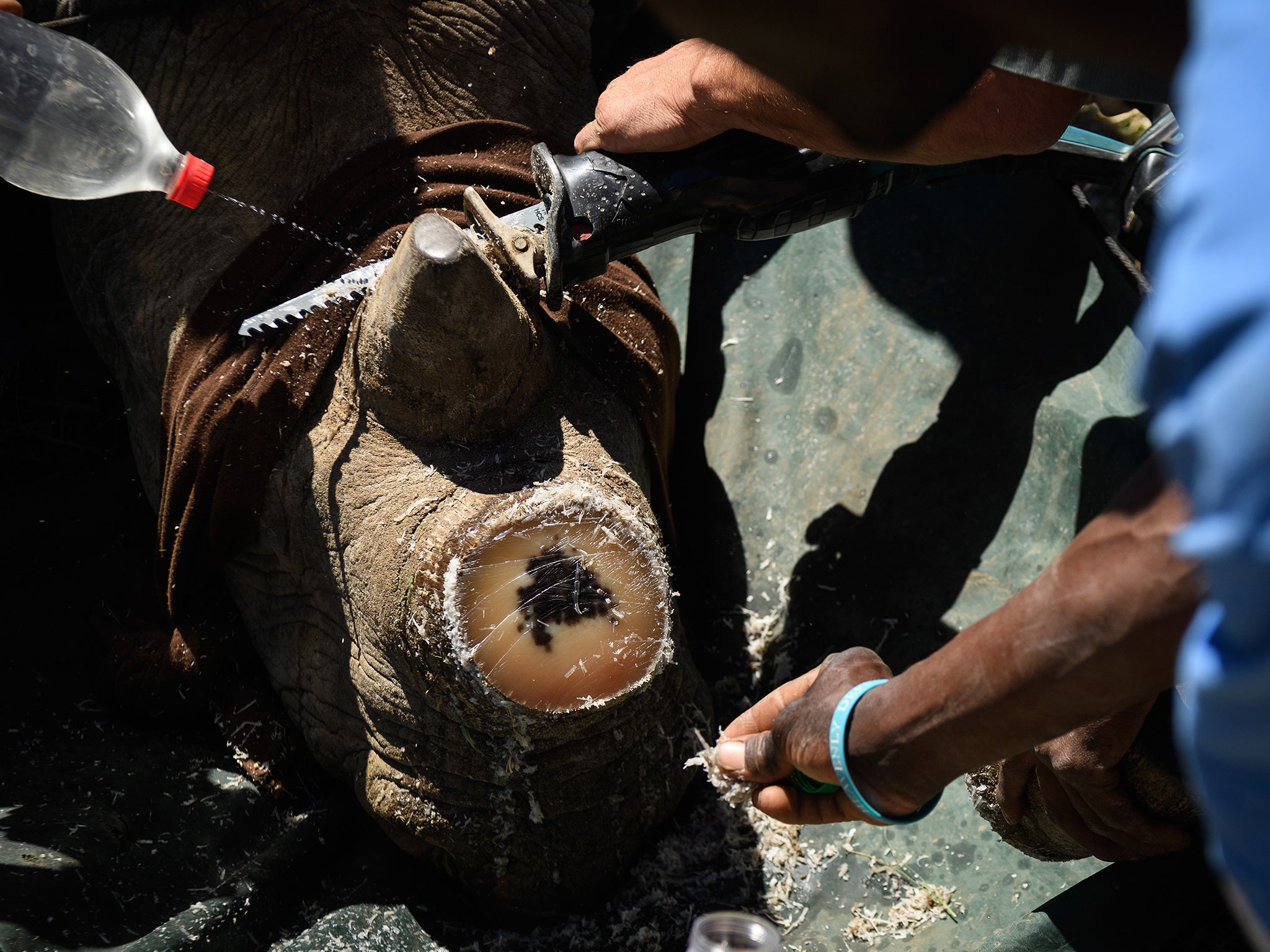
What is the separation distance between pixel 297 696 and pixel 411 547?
0.65m

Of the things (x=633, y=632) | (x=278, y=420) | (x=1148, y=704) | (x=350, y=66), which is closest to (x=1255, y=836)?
(x=1148, y=704)

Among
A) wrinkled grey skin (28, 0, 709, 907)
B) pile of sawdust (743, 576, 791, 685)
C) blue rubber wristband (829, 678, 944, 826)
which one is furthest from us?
pile of sawdust (743, 576, 791, 685)

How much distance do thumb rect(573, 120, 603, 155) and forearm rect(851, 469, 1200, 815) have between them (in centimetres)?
112

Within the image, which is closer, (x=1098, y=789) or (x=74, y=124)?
(x=1098, y=789)

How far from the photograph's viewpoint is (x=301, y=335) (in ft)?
5.77

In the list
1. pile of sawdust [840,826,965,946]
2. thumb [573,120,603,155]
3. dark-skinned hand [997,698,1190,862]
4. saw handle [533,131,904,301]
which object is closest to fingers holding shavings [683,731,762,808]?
pile of sawdust [840,826,965,946]

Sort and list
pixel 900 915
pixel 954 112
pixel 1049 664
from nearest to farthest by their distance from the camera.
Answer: pixel 1049 664, pixel 954 112, pixel 900 915

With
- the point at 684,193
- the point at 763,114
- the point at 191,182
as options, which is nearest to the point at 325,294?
the point at 191,182

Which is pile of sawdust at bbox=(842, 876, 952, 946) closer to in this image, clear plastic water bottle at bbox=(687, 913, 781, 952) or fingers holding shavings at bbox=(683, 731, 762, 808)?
fingers holding shavings at bbox=(683, 731, 762, 808)

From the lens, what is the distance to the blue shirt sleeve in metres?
0.49

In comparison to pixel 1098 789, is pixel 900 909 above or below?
below

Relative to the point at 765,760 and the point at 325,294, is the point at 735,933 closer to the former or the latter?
the point at 765,760

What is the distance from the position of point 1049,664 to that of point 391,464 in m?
1.15

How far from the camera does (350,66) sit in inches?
77.5
